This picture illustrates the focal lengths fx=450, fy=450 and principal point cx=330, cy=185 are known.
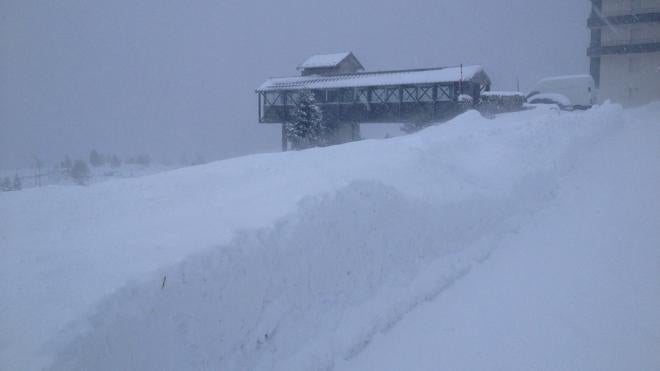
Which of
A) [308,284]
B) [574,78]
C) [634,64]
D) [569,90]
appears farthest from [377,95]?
[634,64]

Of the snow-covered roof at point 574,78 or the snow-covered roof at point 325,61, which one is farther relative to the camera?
the snow-covered roof at point 574,78

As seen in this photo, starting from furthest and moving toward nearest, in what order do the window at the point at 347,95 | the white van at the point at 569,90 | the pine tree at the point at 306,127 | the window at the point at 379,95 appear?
the white van at the point at 569,90 → the window at the point at 347,95 → the window at the point at 379,95 → the pine tree at the point at 306,127

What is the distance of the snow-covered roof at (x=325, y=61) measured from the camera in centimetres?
3524

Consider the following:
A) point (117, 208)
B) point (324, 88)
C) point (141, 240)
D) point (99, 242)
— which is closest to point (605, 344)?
point (141, 240)

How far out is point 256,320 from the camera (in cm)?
392

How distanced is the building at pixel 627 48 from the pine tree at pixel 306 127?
95.6 feet

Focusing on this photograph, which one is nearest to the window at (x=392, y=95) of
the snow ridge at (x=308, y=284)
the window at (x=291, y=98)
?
the window at (x=291, y=98)

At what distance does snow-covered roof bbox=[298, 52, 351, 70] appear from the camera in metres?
35.2

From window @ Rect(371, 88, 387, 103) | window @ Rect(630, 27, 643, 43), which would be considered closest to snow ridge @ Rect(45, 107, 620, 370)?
window @ Rect(371, 88, 387, 103)

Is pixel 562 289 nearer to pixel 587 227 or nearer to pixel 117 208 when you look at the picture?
pixel 587 227

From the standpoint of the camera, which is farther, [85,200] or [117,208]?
[85,200]

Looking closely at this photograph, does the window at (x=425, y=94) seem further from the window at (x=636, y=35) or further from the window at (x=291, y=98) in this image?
the window at (x=636, y=35)

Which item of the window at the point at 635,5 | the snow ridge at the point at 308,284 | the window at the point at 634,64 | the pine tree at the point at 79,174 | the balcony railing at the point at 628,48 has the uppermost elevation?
the window at the point at 635,5

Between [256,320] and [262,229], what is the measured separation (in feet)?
2.69
